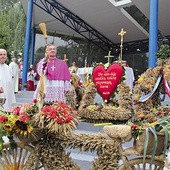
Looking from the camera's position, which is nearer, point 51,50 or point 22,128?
point 22,128

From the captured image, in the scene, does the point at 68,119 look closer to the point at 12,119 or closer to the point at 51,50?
the point at 12,119

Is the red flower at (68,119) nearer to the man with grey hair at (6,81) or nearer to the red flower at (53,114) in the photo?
the red flower at (53,114)

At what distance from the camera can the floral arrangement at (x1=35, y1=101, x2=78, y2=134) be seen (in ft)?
9.80

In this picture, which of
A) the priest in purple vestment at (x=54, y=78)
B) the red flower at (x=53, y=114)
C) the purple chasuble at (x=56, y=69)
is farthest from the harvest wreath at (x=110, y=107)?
the red flower at (x=53, y=114)

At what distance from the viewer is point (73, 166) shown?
10.6ft

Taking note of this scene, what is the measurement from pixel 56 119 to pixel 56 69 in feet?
9.11

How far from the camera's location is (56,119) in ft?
9.81

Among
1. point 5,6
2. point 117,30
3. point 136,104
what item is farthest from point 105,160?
point 5,6

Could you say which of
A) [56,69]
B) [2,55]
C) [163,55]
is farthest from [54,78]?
[163,55]

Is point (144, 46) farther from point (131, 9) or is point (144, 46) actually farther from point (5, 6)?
point (5, 6)

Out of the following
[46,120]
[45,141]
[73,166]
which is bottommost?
[73,166]

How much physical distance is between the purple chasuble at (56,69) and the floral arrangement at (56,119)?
2564 millimetres

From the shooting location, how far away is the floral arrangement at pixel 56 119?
9.80ft

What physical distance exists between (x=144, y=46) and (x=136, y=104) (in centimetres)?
1986
